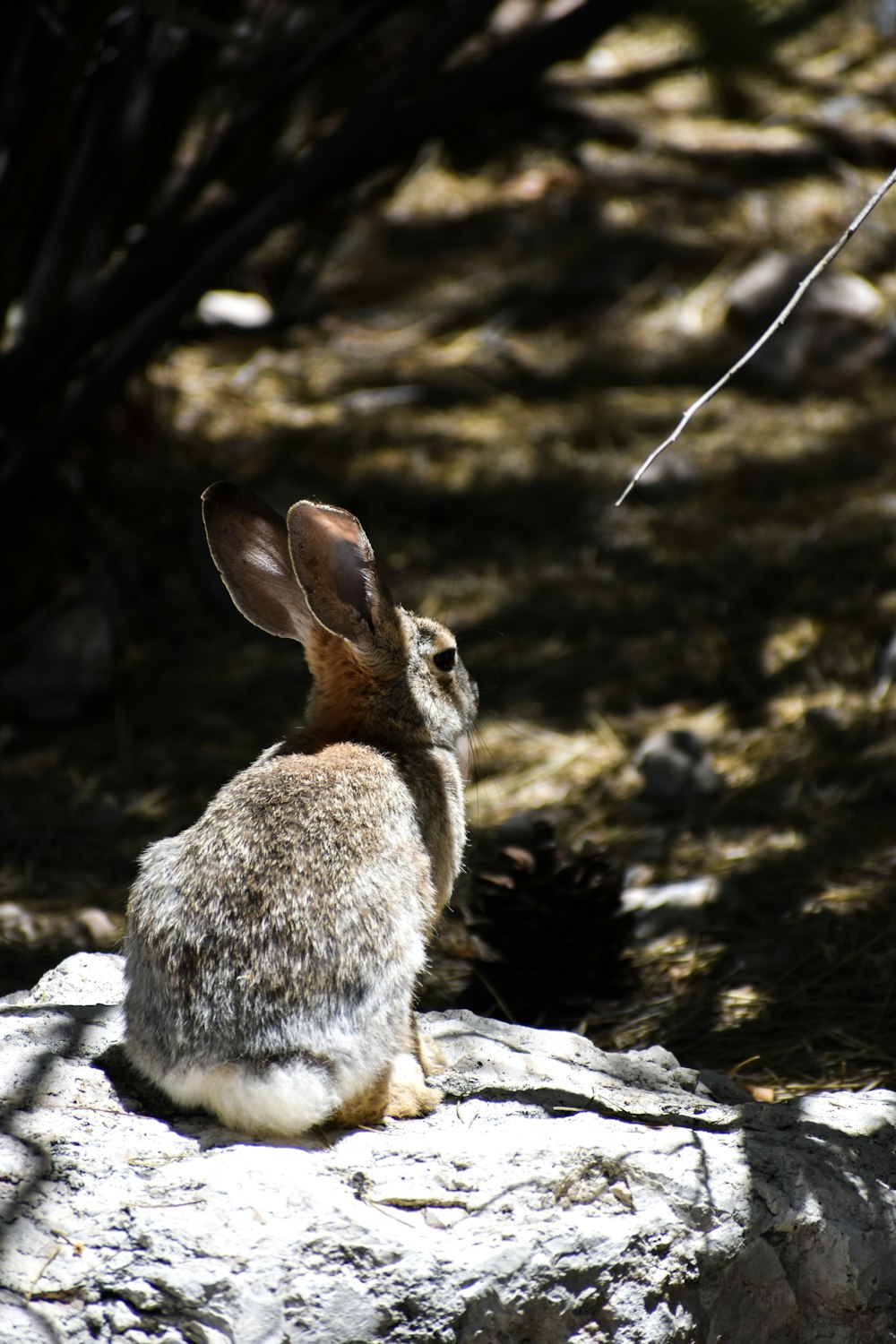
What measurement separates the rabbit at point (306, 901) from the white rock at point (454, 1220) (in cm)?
12

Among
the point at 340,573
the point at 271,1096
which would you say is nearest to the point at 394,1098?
the point at 271,1096

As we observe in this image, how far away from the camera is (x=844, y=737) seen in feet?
16.7

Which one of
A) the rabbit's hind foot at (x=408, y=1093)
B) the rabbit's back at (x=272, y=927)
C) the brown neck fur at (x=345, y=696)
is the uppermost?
the rabbit's back at (x=272, y=927)

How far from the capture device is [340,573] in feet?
10.5

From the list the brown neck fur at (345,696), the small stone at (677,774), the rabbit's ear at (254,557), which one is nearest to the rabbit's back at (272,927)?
the brown neck fur at (345,696)

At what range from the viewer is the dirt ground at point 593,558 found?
13.3ft

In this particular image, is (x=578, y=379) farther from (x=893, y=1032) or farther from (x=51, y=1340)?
(x=51, y=1340)

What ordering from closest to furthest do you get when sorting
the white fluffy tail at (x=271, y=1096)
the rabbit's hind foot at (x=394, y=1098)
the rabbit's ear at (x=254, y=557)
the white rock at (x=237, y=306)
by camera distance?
1. the white fluffy tail at (x=271, y=1096)
2. the rabbit's hind foot at (x=394, y=1098)
3. the rabbit's ear at (x=254, y=557)
4. the white rock at (x=237, y=306)

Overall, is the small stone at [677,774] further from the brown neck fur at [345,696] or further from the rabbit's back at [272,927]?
the rabbit's back at [272,927]

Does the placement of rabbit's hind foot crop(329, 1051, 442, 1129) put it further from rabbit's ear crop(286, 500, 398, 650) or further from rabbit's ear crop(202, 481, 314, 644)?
rabbit's ear crop(202, 481, 314, 644)

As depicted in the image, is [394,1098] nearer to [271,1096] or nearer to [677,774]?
[271,1096]

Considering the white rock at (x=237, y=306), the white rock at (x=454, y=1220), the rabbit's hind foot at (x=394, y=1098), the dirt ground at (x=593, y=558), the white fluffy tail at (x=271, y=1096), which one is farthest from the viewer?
the white rock at (x=237, y=306)

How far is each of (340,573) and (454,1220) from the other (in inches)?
57.2

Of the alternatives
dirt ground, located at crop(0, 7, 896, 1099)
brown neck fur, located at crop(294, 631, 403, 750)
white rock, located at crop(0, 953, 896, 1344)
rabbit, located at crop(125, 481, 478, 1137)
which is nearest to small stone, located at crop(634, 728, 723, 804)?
dirt ground, located at crop(0, 7, 896, 1099)
